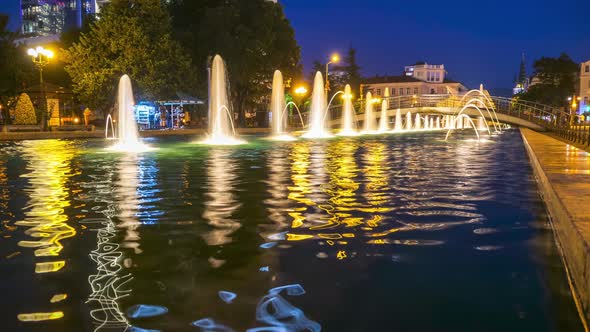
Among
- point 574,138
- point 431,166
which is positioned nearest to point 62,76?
point 574,138

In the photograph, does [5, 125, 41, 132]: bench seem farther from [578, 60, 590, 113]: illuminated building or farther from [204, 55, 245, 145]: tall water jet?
[578, 60, 590, 113]: illuminated building

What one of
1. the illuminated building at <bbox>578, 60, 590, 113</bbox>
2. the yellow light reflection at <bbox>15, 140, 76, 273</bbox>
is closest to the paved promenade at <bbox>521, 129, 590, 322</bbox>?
the yellow light reflection at <bbox>15, 140, 76, 273</bbox>

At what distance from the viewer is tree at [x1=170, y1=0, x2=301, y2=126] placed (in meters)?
48.8

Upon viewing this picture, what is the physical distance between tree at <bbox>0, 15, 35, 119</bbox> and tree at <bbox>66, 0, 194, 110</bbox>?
6907 millimetres

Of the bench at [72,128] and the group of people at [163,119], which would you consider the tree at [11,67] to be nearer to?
the bench at [72,128]

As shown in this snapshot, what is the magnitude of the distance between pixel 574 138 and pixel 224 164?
74.0 feet

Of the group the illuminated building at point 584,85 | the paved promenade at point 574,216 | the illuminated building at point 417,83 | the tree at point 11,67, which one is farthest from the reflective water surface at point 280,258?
the illuminated building at point 417,83

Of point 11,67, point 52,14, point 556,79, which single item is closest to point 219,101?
point 11,67

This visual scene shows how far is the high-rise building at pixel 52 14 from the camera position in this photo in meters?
137

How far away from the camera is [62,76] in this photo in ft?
200

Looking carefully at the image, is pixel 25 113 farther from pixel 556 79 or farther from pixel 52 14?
pixel 52 14

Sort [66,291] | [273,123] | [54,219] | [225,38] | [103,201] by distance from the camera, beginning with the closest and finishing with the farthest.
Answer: [66,291] < [54,219] < [103,201] < [225,38] < [273,123]

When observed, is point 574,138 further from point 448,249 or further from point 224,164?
point 448,249

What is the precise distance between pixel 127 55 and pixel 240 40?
1033 cm
